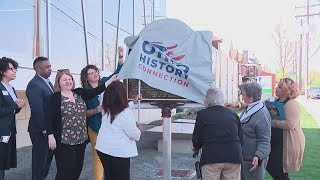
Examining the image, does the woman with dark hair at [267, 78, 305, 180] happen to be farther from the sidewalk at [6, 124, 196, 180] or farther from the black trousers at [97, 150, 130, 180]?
the sidewalk at [6, 124, 196, 180]

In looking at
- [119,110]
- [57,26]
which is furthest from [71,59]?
[119,110]

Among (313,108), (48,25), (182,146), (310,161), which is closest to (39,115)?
(48,25)

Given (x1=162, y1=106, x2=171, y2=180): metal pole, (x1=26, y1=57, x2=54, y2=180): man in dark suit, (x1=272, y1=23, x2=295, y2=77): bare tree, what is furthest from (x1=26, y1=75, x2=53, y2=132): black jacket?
(x1=272, y1=23, x2=295, y2=77): bare tree

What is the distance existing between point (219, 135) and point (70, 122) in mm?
1749

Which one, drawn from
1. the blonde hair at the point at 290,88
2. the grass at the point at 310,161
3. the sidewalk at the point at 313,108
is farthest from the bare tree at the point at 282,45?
the blonde hair at the point at 290,88

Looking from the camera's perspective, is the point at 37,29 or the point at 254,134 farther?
the point at 37,29

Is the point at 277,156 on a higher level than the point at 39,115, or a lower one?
lower

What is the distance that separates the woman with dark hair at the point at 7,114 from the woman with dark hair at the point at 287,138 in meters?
3.20

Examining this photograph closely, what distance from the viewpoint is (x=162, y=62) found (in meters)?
5.05

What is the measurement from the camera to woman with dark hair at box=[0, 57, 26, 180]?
4645 mm

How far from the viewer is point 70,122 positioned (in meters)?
4.59

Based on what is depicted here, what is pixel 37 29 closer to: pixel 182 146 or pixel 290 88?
pixel 182 146

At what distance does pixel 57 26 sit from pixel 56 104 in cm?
490

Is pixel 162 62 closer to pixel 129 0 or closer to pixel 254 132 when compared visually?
pixel 254 132
